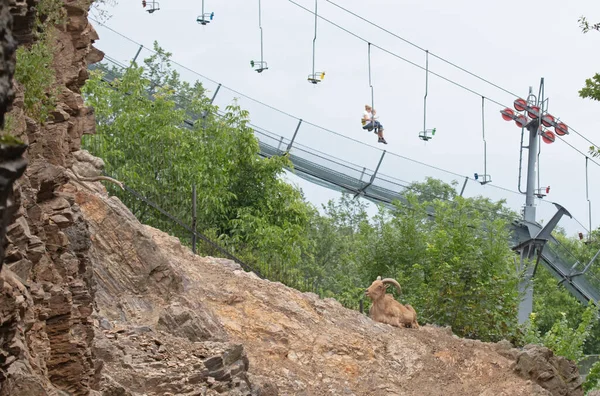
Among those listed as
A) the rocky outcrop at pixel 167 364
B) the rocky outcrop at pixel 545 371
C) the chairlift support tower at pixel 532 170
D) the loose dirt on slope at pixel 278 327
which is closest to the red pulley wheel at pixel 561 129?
the chairlift support tower at pixel 532 170

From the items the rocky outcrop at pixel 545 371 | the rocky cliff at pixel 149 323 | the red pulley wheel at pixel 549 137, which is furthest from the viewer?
the red pulley wheel at pixel 549 137

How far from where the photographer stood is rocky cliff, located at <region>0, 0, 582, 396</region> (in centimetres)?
768

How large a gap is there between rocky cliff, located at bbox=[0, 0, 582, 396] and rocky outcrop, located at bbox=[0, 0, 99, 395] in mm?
13

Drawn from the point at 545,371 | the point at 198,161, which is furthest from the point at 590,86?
the point at 198,161

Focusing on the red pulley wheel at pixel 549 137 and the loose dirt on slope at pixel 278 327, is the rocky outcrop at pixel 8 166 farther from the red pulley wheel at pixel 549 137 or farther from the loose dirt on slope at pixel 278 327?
the red pulley wheel at pixel 549 137

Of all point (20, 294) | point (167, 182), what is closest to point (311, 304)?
point (20, 294)

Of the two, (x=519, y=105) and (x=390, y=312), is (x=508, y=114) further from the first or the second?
(x=390, y=312)

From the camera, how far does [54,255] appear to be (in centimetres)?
833

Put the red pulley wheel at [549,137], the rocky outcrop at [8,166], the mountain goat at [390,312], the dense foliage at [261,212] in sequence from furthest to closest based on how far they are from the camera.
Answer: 1. the red pulley wheel at [549,137]
2. the dense foliage at [261,212]
3. the mountain goat at [390,312]
4. the rocky outcrop at [8,166]

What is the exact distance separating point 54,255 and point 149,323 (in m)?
5.08

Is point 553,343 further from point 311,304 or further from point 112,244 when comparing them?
point 112,244

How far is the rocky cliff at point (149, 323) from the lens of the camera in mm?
7684

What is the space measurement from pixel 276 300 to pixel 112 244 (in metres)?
4.11

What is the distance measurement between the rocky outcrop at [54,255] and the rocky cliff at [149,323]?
0.01 m
